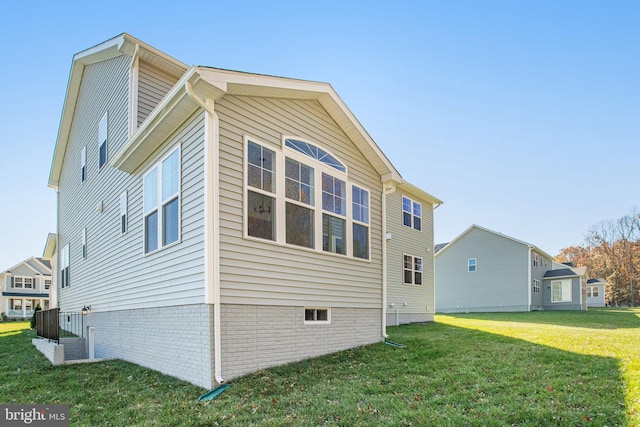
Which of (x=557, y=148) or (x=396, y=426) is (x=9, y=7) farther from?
(x=557, y=148)

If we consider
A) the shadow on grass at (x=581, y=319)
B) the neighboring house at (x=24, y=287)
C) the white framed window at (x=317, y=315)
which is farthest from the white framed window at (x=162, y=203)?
the neighboring house at (x=24, y=287)

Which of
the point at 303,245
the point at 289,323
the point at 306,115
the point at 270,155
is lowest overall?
the point at 289,323

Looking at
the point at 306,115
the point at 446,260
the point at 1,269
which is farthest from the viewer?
the point at 1,269

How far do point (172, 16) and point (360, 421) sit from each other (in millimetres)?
12054

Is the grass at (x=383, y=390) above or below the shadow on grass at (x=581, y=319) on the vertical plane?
above

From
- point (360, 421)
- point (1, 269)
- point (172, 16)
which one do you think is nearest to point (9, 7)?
point (172, 16)

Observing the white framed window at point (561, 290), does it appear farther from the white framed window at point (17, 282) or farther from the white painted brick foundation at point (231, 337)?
the white framed window at point (17, 282)

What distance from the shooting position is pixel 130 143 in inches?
305

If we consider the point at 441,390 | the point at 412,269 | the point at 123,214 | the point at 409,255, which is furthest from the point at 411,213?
the point at 441,390

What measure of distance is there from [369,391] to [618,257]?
53.4 meters

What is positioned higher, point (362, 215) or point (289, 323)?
point (362, 215)

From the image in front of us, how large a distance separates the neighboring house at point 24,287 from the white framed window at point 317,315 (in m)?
36.2

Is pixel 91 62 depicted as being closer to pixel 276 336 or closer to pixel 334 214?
pixel 334 214

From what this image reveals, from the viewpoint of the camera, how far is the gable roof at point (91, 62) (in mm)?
9094
